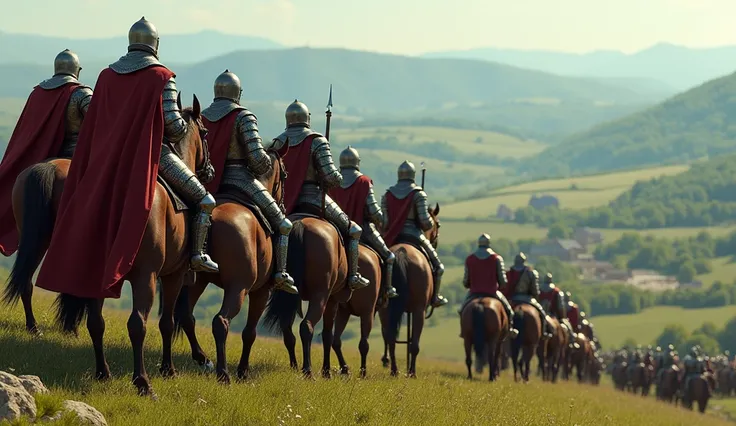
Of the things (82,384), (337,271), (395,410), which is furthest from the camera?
(337,271)

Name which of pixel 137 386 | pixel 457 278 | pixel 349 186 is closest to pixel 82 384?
pixel 137 386

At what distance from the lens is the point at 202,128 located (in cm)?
1355

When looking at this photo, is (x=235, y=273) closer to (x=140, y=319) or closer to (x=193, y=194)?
(x=193, y=194)

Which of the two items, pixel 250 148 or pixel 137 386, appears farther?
pixel 250 148

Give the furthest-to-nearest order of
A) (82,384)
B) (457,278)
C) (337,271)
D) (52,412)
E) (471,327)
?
(457,278)
(471,327)
(337,271)
(82,384)
(52,412)

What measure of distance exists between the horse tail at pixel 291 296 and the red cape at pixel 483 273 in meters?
10.9

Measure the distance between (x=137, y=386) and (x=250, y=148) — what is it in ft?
12.5

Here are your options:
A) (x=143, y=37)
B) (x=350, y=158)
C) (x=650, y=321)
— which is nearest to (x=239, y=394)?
(x=143, y=37)

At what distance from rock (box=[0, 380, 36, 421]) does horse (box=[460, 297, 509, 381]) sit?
17.7m

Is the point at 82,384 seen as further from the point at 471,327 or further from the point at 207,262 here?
the point at 471,327

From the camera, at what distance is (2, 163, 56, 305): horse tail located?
1367cm

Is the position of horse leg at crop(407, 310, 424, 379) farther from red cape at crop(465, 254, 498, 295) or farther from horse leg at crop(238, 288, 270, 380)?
horse leg at crop(238, 288, 270, 380)

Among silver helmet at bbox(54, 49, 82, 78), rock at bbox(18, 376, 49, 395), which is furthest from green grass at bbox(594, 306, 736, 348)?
rock at bbox(18, 376, 49, 395)

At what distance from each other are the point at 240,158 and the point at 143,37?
Result: 8.51ft
